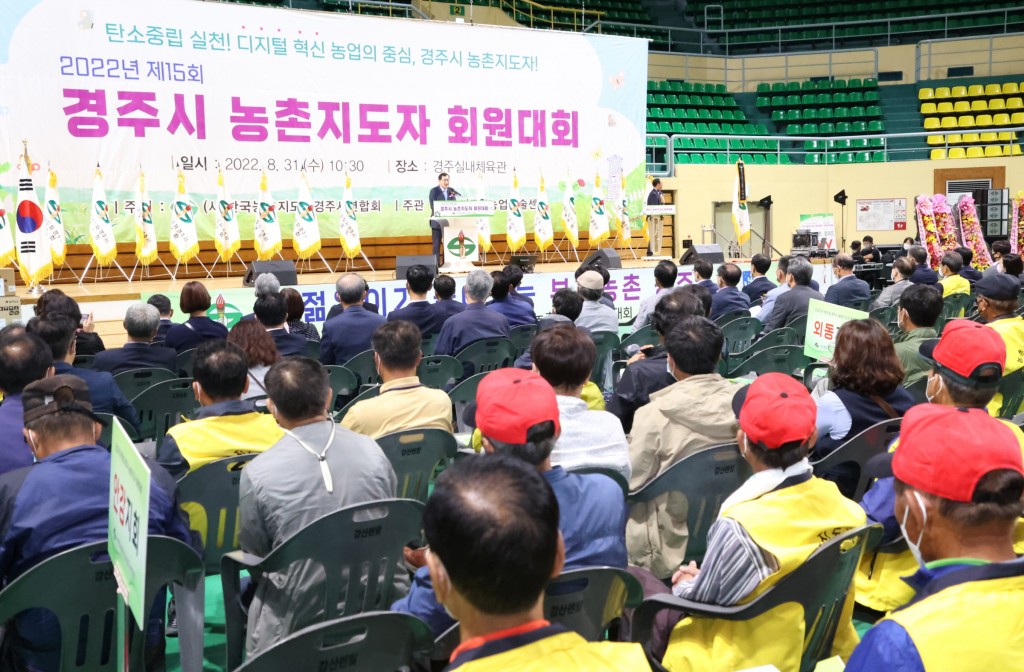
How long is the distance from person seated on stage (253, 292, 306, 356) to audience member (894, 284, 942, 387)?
331cm

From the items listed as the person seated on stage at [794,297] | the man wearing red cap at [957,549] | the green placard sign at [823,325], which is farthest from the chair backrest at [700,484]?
the person seated on stage at [794,297]


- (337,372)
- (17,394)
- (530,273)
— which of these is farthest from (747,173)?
(17,394)

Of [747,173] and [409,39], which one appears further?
[747,173]

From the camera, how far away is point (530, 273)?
10234 millimetres

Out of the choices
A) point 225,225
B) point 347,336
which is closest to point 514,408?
point 347,336

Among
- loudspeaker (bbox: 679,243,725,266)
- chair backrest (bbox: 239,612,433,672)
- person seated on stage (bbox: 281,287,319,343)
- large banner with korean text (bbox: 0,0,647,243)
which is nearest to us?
chair backrest (bbox: 239,612,433,672)

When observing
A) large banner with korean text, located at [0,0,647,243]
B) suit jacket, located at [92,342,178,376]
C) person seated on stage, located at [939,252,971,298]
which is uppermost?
large banner with korean text, located at [0,0,647,243]

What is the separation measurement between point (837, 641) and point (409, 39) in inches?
468

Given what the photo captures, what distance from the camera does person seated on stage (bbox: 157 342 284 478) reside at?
3047mm

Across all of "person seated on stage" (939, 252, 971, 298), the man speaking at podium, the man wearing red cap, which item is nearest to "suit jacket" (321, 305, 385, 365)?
the man wearing red cap

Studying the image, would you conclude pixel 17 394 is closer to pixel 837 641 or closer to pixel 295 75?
pixel 837 641

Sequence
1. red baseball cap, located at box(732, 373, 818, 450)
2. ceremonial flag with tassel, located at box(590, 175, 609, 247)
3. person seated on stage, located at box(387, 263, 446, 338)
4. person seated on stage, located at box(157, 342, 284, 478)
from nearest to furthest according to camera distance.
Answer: red baseball cap, located at box(732, 373, 818, 450)
person seated on stage, located at box(157, 342, 284, 478)
person seated on stage, located at box(387, 263, 446, 338)
ceremonial flag with tassel, located at box(590, 175, 609, 247)

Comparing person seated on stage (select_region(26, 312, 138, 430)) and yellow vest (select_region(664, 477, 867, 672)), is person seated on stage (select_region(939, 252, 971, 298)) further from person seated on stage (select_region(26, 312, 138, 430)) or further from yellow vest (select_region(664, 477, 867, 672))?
person seated on stage (select_region(26, 312, 138, 430))

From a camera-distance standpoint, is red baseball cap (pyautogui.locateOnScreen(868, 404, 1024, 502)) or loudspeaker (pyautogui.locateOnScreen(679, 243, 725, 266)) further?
loudspeaker (pyautogui.locateOnScreen(679, 243, 725, 266))
